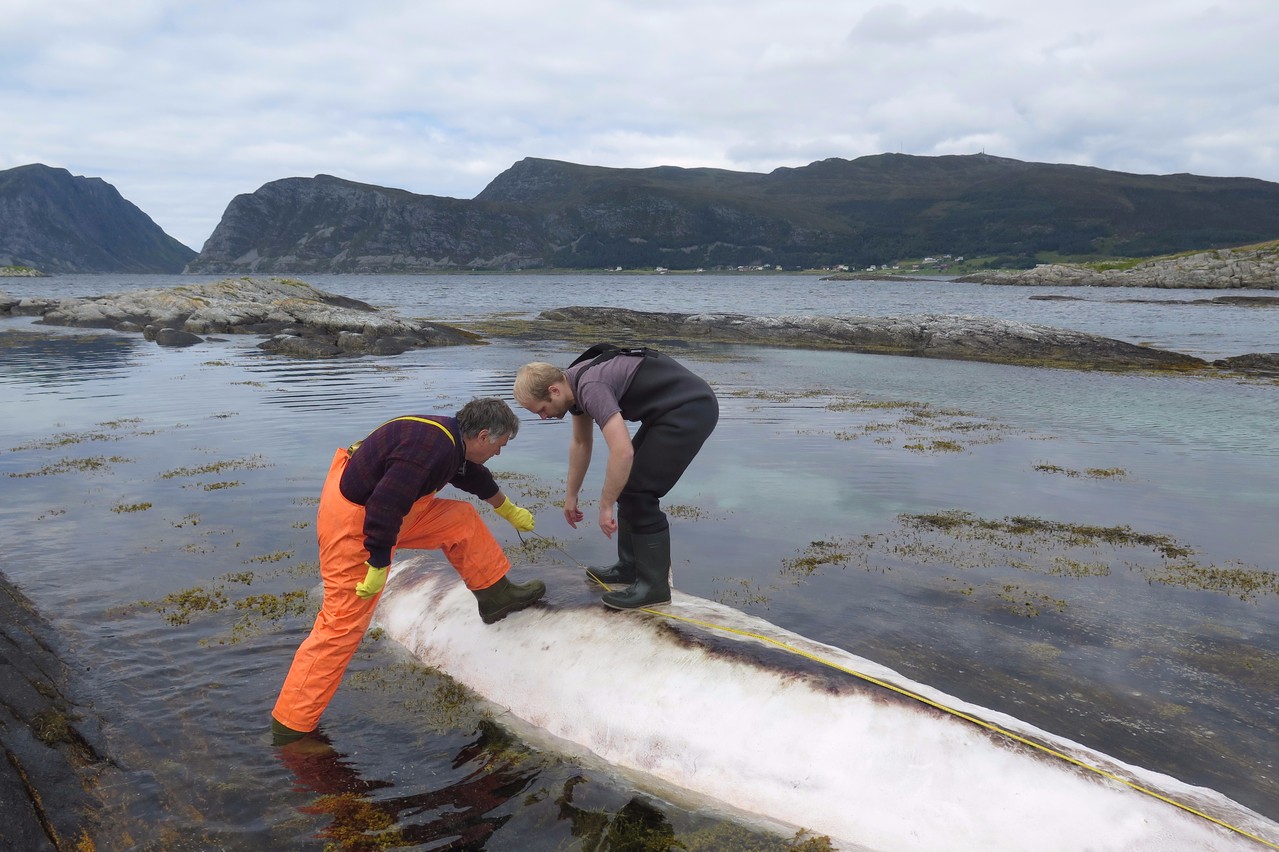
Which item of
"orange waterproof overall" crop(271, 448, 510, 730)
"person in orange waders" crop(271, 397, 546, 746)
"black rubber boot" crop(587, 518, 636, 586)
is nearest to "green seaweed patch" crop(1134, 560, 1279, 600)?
"black rubber boot" crop(587, 518, 636, 586)

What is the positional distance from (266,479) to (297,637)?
6.62 m

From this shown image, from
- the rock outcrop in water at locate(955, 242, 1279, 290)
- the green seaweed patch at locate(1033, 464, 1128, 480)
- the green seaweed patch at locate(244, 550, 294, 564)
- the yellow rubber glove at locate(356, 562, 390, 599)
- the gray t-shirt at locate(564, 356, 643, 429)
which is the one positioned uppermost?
the rock outcrop in water at locate(955, 242, 1279, 290)

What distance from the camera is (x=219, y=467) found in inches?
540

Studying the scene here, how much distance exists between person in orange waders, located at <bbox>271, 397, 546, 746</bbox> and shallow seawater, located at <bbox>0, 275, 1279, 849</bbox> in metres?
0.46

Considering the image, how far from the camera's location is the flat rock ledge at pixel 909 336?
112 ft

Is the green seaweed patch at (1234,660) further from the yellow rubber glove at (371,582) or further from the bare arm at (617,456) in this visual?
the yellow rubber glove at (371,582)

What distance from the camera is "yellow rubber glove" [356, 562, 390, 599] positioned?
17.3 ft

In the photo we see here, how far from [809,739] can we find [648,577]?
1.93 metres

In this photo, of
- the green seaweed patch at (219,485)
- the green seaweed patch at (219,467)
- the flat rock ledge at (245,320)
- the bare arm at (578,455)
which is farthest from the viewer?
the flat rock ledge at (245,320)

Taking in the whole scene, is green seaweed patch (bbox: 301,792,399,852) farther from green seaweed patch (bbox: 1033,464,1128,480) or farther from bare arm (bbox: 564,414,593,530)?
green seaweed patch (bbox: 1033,464,1128,480)

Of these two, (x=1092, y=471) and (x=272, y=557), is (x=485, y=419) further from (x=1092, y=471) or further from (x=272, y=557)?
(x=1092, y=471)

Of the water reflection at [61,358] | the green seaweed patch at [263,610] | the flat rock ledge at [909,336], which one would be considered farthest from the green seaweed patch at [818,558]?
the flat rock ledge at [909,336]

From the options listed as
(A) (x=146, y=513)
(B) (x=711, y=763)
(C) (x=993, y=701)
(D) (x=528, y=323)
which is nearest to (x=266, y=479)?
(A) (x=146, y=513)

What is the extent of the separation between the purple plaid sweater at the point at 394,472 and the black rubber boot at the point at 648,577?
160cm
